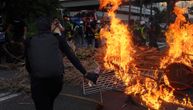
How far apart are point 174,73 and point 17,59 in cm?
687

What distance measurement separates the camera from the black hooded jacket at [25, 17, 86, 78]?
17.0 feet

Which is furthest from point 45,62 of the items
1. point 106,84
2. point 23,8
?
point 23,8

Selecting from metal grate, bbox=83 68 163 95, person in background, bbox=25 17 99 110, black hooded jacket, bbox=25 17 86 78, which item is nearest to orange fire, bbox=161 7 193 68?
metal grate, bbox=83 68 163 95

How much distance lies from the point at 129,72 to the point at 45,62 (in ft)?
10.8

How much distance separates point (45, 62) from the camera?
17.0 ft

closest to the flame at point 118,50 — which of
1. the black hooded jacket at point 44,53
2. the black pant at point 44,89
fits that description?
the black pant at point 44,89

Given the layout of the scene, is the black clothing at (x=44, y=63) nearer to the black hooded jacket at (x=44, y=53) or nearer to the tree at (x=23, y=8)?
the black hooded jacket at (x=44, y=53)

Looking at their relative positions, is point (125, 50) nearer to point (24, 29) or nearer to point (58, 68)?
point (58, 68)

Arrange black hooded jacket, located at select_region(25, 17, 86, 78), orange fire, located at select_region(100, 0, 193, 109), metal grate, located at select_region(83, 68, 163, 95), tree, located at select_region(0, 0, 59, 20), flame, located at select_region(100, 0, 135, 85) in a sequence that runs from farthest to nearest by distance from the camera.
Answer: tree, located at select_region(0, 0, 59, 20) → metal grate, located at select_region(83, 68, 163, 95) → flame, located at select_region(100, 0, 135, 85) → orange fire, located at select_region(100, 0, 193, 109) → black hooded jacket, located at select_region(25, 17, 86, 78)

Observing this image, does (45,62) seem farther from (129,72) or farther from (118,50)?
(118,50)

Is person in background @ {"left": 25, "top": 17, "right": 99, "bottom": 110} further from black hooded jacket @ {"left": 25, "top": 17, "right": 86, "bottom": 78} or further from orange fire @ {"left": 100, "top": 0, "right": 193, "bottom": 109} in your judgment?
orange fire @ {"left": 100, "top": 0, "right": 193, "bottom": 109}

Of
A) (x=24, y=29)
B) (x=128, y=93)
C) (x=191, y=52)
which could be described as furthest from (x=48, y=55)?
(x=24, y=29)

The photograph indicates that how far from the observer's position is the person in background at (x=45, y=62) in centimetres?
519

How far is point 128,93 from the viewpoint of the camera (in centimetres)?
795
